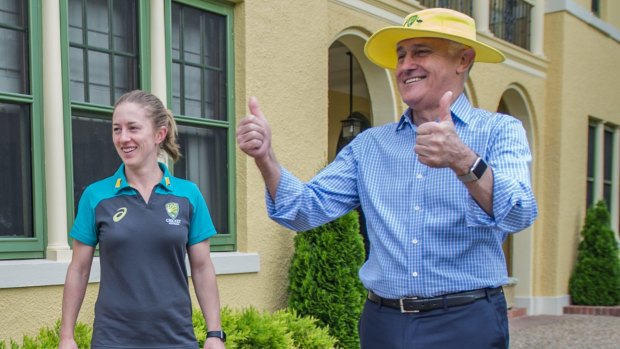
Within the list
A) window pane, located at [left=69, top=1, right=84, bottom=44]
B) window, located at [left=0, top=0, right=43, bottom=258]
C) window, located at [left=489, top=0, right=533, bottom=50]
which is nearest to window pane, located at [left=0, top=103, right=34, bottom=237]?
window, located at [left=0, top=0, right=43, bottom=258]

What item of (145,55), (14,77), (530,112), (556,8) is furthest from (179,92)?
(556,8)

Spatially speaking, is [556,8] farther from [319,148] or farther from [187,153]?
[187,153]

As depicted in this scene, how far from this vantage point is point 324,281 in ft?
18.1

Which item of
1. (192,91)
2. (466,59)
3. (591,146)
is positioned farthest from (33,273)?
(591,146)

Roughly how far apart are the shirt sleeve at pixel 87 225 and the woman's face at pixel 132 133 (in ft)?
0.76

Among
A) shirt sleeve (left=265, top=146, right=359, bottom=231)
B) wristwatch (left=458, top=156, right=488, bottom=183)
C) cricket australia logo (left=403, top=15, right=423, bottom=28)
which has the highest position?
cricket australia logo (left=403, top=15, right=423, bottom=28)

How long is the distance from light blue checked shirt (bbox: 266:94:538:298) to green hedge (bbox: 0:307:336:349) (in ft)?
6.51

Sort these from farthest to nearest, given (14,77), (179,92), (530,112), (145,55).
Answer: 1. (530,112)
2. (179,92)
3. (145,55)
4. (14,77)

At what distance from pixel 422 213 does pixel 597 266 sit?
9.19 metres

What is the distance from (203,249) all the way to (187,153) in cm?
227

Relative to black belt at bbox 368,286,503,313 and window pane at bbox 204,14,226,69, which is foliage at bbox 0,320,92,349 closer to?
black belt at bbox 368,286,503,313

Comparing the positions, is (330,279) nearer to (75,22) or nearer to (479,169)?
(75,22)

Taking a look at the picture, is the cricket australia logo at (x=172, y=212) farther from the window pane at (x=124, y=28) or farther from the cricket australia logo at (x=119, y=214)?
the window pane at (x=124, y=28)

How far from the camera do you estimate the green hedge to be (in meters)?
3.75
